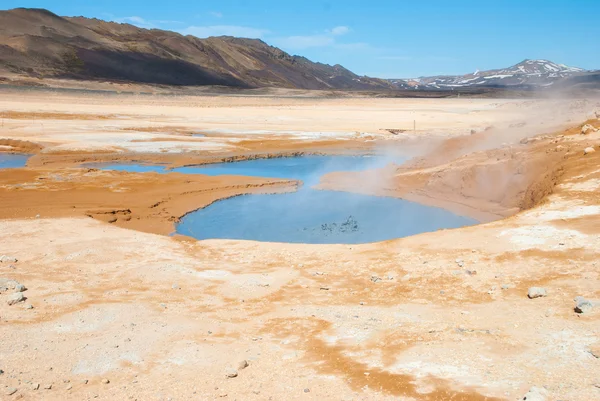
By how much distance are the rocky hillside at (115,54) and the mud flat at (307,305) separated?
328 ft

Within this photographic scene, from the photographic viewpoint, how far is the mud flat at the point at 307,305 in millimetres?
5973

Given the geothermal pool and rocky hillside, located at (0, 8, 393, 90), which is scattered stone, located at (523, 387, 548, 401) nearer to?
the geothermal pool

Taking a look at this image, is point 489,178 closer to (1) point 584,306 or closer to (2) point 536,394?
(1) point 584,306

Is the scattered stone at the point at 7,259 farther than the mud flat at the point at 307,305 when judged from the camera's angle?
Yes

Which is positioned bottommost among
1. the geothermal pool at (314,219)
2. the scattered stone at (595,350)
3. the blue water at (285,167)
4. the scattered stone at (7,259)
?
the geothermal pool at (314,219)

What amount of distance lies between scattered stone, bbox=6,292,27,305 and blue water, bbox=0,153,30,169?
20.0 m

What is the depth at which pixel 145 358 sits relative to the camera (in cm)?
675

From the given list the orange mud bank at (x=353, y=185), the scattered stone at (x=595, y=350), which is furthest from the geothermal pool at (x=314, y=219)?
the scattered stone at (x=595, y=350)

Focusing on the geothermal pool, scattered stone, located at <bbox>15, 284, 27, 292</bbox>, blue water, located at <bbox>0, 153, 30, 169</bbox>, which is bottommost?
the geothermal pool

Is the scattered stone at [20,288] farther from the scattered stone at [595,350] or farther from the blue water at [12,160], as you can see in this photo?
the blue water at [12,160]

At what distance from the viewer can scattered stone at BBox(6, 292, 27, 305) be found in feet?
27.9

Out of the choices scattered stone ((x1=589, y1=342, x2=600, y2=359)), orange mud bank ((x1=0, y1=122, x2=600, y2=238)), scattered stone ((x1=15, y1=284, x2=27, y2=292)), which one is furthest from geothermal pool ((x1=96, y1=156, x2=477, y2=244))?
scattered stone ((x1=589, y1=342, x2=600, y2=359))

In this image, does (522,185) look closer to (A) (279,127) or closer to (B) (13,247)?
(B) (13,247)

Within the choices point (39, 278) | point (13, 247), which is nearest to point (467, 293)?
point (39, 278)
